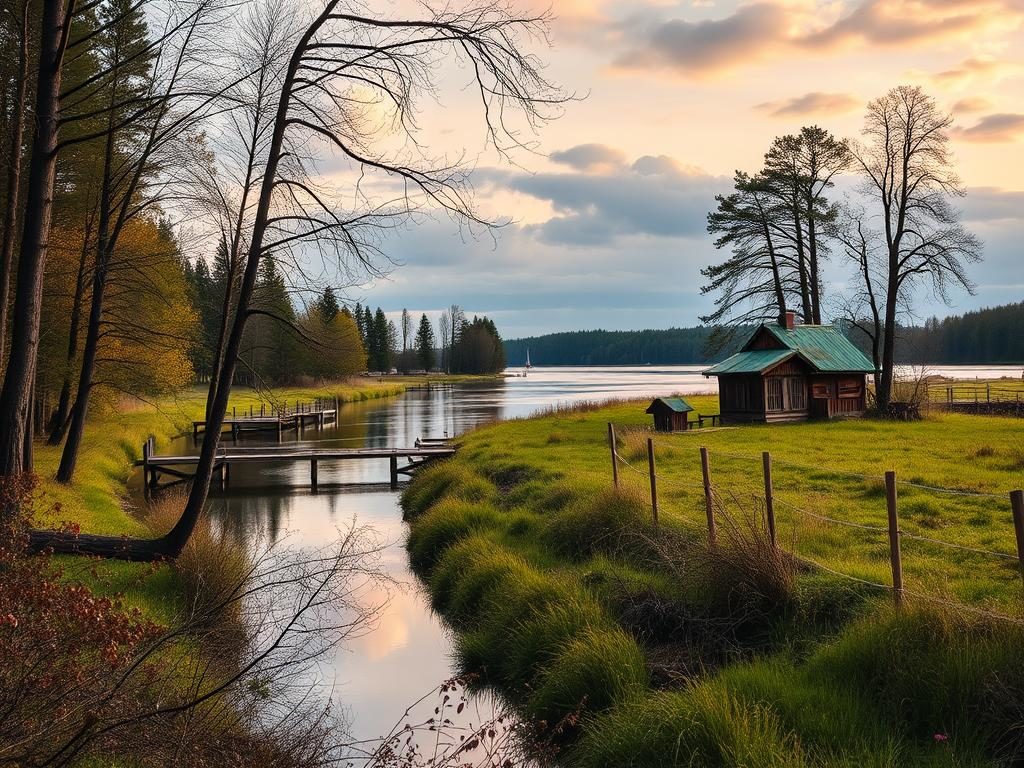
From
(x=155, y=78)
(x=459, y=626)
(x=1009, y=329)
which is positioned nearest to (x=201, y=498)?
(x=459, y=626)

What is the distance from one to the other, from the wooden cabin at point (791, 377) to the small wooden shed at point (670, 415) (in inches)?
144

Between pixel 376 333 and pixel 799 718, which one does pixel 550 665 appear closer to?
pixel 799 718

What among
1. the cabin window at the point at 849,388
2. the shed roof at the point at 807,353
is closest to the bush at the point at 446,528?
the shed roof at the point at 807,353

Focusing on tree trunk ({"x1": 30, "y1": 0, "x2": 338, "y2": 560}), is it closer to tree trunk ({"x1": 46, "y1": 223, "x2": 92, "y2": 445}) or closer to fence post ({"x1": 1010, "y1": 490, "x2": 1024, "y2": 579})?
fence post ({"x1": 1010, "y1": 490, "x2": 1024, "y2": 579})

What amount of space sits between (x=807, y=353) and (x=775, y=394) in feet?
7.85

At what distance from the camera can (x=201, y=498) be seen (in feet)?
→ 35.7

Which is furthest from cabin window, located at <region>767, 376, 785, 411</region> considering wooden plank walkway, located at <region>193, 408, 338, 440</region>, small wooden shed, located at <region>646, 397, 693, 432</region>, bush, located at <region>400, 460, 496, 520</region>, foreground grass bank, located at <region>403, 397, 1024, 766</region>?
wooden plank walkway, located at <region>193, 408, 338, 440</region>

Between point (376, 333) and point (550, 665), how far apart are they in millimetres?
113106

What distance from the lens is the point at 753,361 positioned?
33.6 meters

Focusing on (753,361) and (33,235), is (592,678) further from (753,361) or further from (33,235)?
(753,361)

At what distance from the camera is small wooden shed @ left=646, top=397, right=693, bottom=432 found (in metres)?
30.7

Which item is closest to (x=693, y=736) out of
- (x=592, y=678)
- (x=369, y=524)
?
(x=592, y=678)

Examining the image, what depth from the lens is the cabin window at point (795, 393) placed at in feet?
110

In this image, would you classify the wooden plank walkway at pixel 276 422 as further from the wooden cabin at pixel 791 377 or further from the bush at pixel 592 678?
the bush at pixel 592 678
